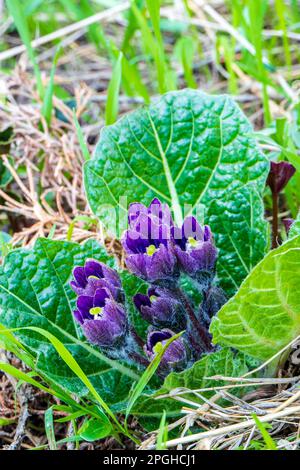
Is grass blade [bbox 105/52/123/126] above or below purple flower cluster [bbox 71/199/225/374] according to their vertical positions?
above

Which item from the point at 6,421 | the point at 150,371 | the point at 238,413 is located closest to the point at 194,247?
the point at 150,371

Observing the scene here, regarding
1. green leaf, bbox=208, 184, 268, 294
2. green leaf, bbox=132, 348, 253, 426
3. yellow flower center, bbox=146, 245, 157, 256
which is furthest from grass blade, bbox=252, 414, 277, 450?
green leaf, bbox=208, 184, 268, 294

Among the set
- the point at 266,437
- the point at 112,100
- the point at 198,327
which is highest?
the point at 112,100

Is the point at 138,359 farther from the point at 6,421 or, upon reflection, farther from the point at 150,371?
the point at 6,421

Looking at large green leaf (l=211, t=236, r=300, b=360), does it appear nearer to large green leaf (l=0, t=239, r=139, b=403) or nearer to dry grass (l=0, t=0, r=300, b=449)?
dry grass (l=0, t=0, r=300, b=449)

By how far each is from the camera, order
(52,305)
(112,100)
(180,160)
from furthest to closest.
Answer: (112,100), (180,160), (52,305)

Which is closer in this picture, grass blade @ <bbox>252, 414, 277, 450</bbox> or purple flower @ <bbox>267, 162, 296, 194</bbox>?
grass blade @ <bbox>252, 414, 277, 450</bbox>

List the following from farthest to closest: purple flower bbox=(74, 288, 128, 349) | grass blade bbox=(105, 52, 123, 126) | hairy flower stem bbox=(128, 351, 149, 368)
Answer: grass blade bbox=(105, 52, 123, 126)
hairy flower stem bbox=(128, 351, 149, 368)
purple flower bbox=(74, 288, 128, 349)
